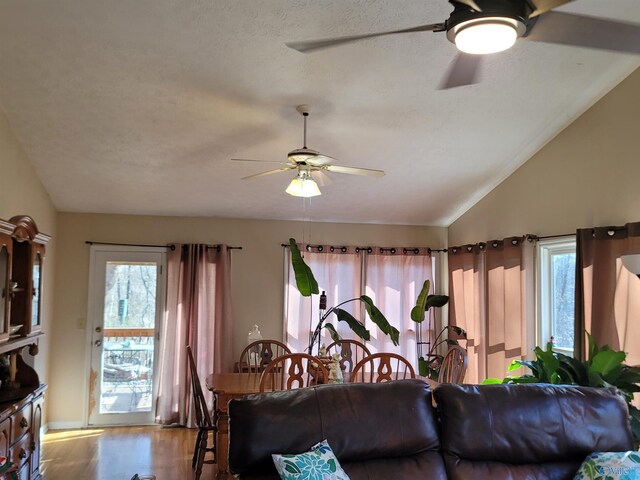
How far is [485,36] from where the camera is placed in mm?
1788

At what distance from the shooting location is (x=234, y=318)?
5934 mm

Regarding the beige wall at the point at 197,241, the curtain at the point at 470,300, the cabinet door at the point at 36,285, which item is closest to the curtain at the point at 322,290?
the beige wall at the point at 197,241

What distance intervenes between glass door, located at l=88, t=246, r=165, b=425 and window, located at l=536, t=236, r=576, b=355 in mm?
3862

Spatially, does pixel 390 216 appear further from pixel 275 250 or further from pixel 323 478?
pixel 323 478

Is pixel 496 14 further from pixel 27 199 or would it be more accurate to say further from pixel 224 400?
pixel 27 199

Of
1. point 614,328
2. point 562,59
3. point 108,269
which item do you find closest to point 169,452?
point 108,269

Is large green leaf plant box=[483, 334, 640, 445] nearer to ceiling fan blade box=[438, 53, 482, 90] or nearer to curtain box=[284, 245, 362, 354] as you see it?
ceiling fan blade box=[438, 53, 482, 90]

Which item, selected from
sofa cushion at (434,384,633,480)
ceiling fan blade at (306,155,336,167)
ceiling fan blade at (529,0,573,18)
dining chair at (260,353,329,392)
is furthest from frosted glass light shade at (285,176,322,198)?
ceiling fan blade at (529,0,573,18)

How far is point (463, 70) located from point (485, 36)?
0.59 metres

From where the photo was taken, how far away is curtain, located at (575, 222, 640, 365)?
3455 mm

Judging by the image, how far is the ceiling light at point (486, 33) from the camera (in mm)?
1717

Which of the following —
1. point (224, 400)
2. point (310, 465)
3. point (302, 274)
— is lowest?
point (224, 400)

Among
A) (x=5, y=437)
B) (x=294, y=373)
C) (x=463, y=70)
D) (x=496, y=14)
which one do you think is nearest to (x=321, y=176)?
(x=294, y=373)

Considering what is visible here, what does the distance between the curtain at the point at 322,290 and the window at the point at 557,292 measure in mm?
2155
